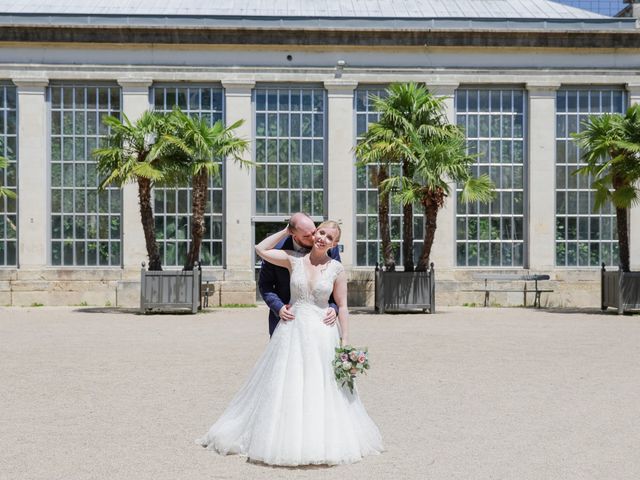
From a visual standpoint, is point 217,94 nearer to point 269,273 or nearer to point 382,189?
point 382,189

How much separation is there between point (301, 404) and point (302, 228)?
1.36 m

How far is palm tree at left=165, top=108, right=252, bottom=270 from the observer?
24.4 meters

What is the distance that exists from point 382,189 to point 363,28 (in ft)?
20.2

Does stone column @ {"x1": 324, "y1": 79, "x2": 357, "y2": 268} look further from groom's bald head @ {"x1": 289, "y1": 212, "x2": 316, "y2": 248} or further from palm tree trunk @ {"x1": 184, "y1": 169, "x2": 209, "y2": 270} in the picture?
groom's bald head @ {"x1": 289, "y1": 212, "x2": 316, "y2": 248}

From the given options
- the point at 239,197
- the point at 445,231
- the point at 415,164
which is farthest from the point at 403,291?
the point at 239,197


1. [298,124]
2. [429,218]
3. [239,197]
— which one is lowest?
[429,218]

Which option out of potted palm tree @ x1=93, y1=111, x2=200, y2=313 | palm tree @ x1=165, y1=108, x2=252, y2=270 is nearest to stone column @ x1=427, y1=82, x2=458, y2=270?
palm tree @ x1=165, y1=108, x2=252, y2=270

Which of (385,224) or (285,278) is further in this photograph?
(385,224)

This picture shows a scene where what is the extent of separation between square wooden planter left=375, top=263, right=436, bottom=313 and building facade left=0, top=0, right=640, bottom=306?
3608 mm

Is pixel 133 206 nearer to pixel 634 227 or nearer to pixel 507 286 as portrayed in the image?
pixel 507 286

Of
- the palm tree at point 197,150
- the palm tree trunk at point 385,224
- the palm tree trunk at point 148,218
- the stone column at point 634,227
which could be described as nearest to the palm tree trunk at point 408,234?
the palm tree trunk at point 385,224

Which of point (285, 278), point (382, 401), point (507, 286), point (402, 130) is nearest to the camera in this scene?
point (285, 278)

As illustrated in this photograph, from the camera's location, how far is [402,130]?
82.4 feet

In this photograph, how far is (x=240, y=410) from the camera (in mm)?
7812
